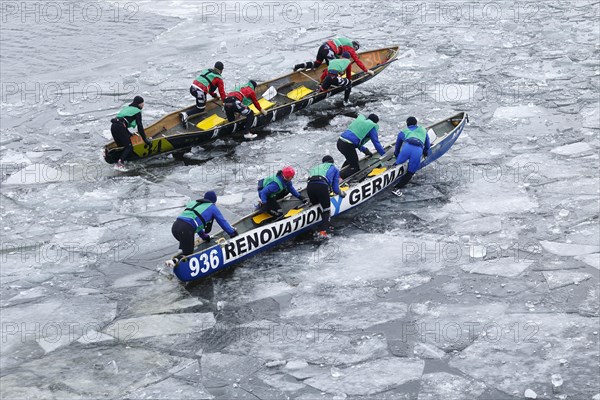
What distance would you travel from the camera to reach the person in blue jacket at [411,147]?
41.6 feet

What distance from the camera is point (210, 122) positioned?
50.1 ft

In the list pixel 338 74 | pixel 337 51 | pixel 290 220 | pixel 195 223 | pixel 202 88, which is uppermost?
pixel 337 51

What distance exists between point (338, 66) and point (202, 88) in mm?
2973

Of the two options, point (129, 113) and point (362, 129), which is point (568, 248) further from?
point (129, 113)

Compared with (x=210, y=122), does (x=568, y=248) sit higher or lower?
lower

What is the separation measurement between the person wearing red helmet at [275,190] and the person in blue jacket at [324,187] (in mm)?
277

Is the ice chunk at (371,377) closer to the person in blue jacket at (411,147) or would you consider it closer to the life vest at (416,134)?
the person in blue jacket at (411,147)

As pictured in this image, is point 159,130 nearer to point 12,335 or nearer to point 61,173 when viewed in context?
point 61,173

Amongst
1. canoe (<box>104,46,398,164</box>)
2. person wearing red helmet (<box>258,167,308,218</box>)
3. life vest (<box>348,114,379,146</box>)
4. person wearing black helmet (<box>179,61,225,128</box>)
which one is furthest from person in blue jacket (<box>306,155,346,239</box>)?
person wearing black helmet (<box>179,61,225,128</box>)

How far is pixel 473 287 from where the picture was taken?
10336mm

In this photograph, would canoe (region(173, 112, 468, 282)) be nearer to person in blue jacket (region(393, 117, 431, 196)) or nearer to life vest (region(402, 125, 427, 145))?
person in blue jacket (region(393, 117, 431, 196))

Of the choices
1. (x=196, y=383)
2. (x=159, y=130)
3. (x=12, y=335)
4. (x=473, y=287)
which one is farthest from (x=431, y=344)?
(x=159, y=130)

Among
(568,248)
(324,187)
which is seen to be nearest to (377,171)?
(324,187)

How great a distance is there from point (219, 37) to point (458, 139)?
9341 millimetres
